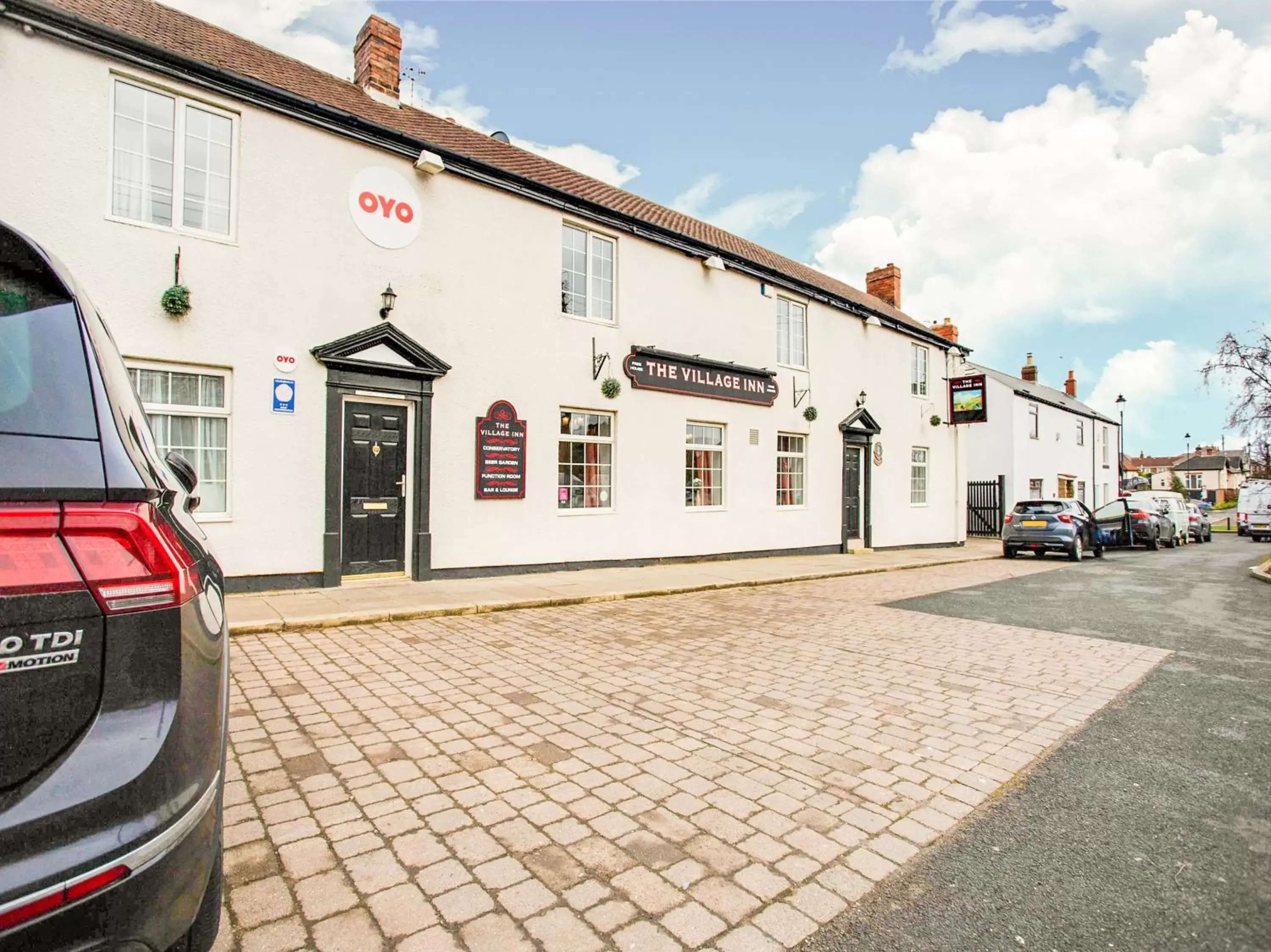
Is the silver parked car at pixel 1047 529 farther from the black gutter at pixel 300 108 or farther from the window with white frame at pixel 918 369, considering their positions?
the black gutter at pixel 300 108

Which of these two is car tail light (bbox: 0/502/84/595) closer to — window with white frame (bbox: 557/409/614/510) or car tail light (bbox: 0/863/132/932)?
car tail light (bbox: 0/863/132/932)

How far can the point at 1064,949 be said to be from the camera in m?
2.20

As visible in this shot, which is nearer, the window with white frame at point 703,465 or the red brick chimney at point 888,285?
the window with white frame at point 703,465

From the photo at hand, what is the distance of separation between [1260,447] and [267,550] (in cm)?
2274

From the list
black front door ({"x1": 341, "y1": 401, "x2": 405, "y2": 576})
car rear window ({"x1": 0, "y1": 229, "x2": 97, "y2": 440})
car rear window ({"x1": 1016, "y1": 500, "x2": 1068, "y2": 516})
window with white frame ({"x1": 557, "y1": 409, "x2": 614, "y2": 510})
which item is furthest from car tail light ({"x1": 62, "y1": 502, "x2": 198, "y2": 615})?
car rear window ({"x1": 1016, "y1": 500, "x2": 1068, "y2": 516})

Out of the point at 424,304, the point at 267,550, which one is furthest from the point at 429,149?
the point at 267,550

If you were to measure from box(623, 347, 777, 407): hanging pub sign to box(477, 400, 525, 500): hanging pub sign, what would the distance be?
258cm

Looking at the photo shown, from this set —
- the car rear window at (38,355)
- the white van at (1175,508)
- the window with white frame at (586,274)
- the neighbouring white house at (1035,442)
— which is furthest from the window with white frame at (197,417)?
the white van at (1175,508)

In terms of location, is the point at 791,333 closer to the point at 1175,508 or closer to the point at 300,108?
the point at 300,108

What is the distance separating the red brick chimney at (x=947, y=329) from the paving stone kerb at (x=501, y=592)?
37.5ft

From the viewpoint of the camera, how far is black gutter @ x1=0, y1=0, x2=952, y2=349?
6.97 m

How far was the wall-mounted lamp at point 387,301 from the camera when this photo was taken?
900cm

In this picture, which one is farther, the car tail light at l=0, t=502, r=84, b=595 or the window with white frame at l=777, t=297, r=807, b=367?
the window with white frame at l=777, t=297, r=807, b=367

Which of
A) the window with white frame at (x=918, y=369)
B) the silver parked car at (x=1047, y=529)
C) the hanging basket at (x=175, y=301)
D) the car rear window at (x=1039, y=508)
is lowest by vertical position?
the silver parked car at (x=1047, y=529)
